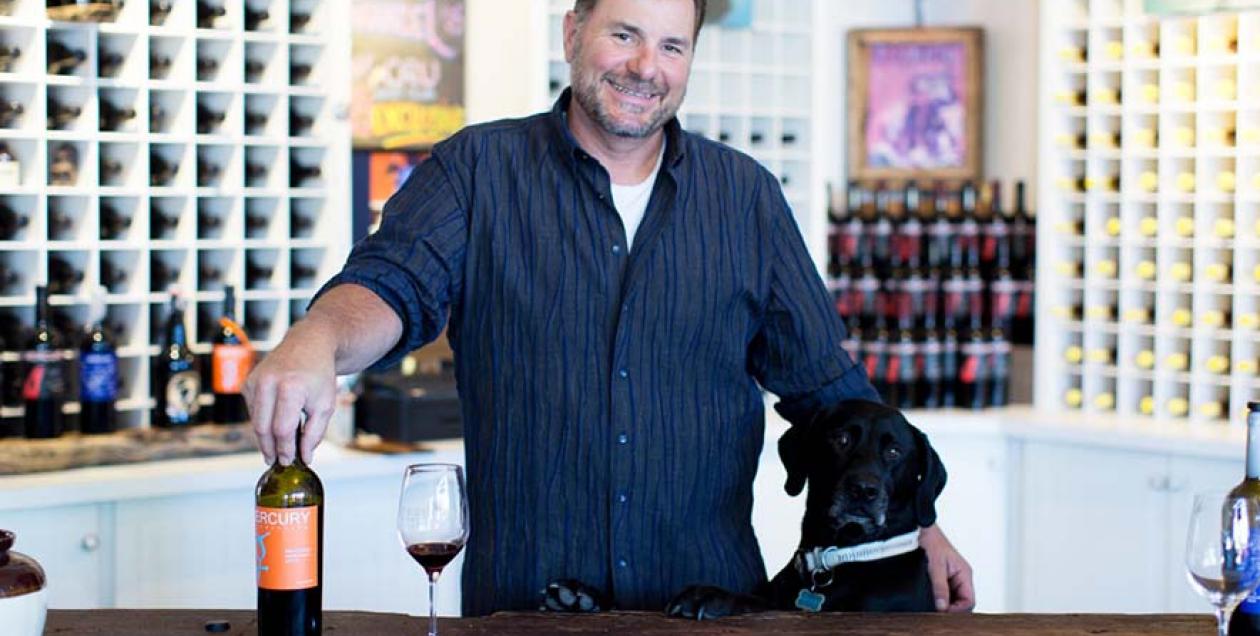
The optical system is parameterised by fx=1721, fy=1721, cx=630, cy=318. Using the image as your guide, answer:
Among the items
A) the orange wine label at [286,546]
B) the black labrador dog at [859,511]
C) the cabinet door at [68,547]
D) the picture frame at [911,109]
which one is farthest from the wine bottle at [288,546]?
the picture frame at [911,109]

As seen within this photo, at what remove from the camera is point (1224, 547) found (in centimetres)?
200

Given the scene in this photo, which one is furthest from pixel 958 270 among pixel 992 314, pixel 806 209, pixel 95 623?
pixel 95 623

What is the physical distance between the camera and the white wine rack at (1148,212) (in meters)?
5.04

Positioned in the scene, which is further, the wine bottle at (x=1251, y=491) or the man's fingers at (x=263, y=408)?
the wine bottle at (x=1251, y=491)

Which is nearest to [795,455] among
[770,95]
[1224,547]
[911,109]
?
[1224,547]

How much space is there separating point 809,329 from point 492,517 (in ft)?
1.99


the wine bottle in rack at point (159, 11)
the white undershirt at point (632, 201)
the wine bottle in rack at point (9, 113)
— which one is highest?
the wine bottle in rack at point (159, 11)

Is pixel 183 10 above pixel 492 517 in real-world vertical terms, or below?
above

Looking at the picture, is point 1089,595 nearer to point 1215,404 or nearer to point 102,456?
point 1215,404

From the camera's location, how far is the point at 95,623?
7.50 feet

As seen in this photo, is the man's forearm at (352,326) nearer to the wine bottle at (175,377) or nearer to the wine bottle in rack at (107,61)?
the wine bottle at (175,377)

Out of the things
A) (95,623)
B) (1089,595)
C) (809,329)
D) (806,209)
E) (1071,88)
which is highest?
(1071,88)

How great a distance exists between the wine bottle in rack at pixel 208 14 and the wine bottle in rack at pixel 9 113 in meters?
0.54

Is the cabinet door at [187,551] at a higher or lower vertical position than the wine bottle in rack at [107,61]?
lower
